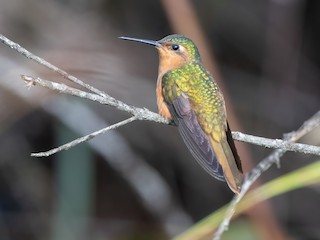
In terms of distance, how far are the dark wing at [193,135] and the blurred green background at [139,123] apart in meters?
1.38

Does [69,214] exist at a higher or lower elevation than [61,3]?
lower

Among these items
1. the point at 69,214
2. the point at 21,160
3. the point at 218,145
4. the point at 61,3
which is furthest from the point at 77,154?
the point at 218,145

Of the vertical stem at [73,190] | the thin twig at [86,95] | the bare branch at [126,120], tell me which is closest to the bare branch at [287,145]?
the bare branch at [126,120]

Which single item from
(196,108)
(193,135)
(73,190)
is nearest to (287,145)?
(193,135)

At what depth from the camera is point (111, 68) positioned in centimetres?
398

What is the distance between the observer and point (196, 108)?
8.27 feet

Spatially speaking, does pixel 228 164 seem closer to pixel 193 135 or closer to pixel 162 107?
pixel 193 135

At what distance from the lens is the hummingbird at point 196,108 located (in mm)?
2191

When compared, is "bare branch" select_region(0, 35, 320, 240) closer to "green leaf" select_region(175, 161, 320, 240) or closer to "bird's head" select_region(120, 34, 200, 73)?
"green leaf" select_region(175, 161, 320, 240)

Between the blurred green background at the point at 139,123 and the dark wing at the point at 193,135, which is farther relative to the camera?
the blurred green background at the point at 139,123

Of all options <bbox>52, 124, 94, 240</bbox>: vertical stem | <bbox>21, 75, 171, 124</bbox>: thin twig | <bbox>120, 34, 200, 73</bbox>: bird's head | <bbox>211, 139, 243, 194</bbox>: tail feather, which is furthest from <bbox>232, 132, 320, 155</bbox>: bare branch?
<bbox>52, 124, 94, 240</bbox>: vertical stem

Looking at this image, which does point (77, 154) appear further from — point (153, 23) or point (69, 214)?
point (153, 23)

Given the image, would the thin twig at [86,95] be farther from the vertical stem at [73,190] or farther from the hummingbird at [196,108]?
the vertical stem at [73,190]

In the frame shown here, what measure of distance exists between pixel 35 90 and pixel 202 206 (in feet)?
5.00
